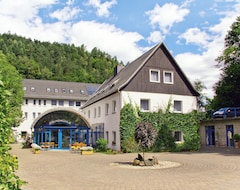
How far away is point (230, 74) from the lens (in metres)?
34.5

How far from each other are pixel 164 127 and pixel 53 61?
76.9 meters

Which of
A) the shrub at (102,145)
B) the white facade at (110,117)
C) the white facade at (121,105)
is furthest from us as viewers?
the shrub at (102,145)

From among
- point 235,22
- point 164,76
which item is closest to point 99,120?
point 164,76

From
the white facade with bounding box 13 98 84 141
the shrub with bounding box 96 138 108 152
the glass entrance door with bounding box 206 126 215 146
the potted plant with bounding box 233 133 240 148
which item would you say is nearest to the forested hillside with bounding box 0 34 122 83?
the white facade with bounding box 13 98 84 141

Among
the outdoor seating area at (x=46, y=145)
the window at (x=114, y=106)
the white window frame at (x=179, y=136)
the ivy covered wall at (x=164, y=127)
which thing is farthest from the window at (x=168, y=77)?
the outdoor seating area at (x=46, y=145)

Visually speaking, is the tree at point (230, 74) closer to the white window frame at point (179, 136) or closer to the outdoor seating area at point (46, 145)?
the white window frame at point (179, 136)

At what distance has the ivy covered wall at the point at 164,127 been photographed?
23547 mm

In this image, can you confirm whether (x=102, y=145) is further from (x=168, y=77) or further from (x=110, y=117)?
(x=168, y=77)

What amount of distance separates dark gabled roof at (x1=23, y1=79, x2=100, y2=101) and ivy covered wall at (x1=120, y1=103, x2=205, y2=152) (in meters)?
32.9

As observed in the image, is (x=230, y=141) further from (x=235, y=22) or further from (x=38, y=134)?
(x=38, y=134)

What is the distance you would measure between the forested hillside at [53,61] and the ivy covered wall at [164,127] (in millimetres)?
53846

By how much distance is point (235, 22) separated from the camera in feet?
103

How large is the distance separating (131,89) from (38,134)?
12.4 meters

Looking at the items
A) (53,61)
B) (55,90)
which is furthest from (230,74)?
(53,61)
